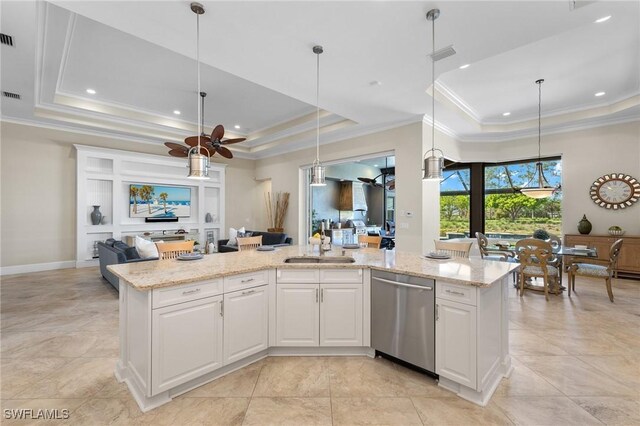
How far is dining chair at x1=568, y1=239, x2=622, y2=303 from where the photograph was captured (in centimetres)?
429

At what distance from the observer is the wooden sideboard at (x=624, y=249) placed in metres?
5.46

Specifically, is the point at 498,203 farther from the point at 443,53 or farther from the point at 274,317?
the point at 274,317

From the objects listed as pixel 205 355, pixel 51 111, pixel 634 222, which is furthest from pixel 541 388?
pixel 51 111

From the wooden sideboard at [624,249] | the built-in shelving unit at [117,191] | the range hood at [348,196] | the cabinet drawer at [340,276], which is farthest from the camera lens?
the range hood at [348,196]

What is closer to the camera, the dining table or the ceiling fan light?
the ceiling fan light

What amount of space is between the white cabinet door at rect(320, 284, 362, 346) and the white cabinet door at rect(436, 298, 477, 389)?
735mm

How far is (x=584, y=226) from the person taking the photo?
19.7ft

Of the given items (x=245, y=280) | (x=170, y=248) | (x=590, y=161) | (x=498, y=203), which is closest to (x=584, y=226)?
(x=590, y=161)

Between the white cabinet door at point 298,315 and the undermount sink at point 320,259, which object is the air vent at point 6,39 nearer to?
the undermount sink at point 320,259

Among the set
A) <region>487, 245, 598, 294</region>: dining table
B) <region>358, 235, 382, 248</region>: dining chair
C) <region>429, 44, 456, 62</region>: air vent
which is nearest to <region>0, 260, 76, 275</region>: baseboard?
<region>358, 235, 382, 248</region>: dining chair

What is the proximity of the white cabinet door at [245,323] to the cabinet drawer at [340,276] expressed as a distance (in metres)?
0.56

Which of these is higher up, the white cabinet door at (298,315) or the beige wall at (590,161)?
the beige wall at (590,161)

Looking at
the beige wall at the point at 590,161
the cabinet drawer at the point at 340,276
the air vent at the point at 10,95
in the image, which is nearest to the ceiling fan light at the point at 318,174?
the cabinet drawer at the point at 340,276

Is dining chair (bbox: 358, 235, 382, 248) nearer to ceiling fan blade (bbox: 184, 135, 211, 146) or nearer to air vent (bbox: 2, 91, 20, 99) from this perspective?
ceiling fan blade (bbox: 184, 135, 211, 146)
